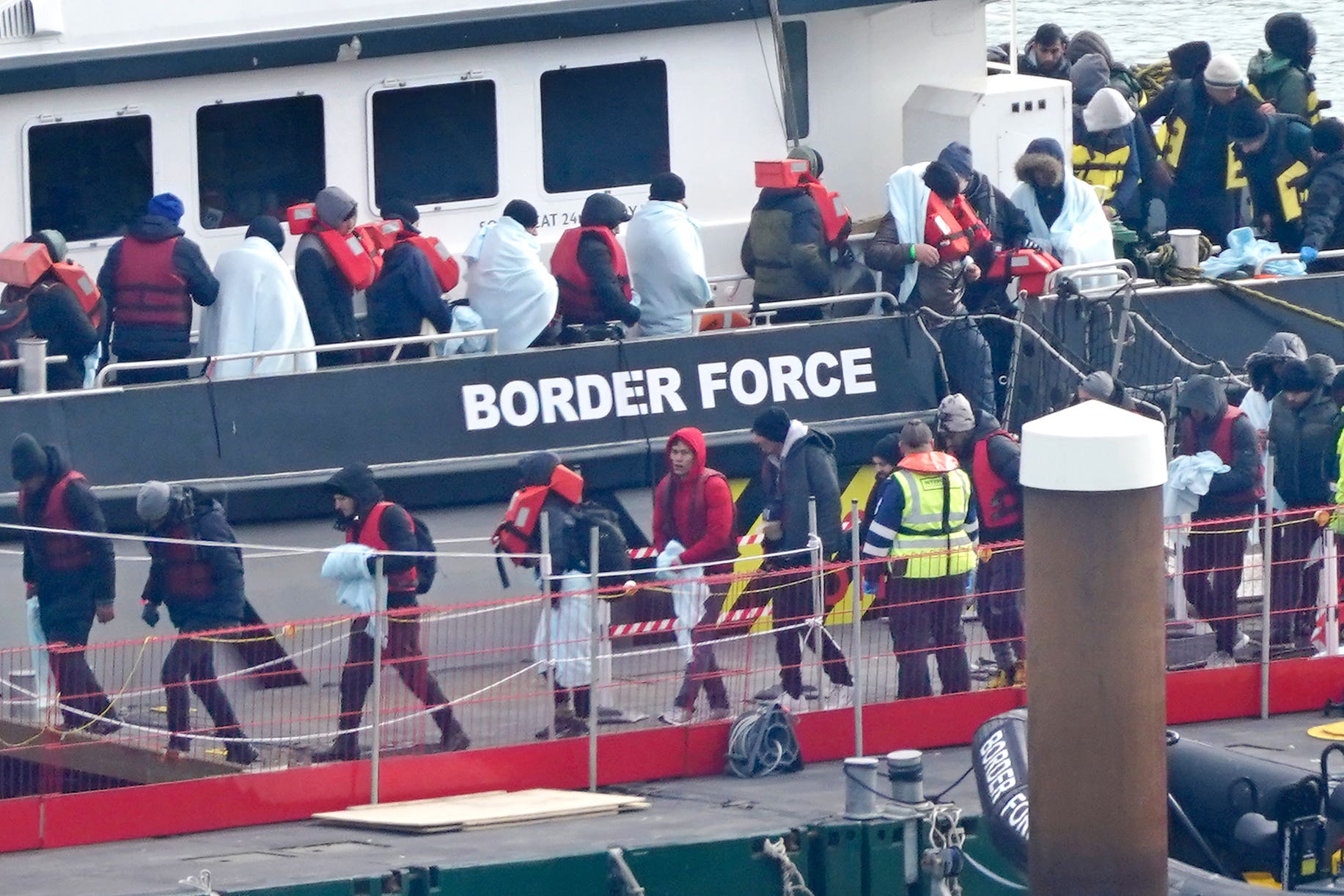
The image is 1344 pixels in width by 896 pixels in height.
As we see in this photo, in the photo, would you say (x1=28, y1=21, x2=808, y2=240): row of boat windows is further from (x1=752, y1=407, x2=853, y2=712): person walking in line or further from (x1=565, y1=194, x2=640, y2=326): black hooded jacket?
(x1=752, y1=407, x2=853, y2=712): person walking in line

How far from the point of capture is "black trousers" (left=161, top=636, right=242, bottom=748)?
341 inches

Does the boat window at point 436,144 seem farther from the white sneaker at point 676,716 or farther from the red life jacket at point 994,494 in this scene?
the white sneaker at point 676,716

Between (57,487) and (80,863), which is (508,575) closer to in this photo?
(57,487)

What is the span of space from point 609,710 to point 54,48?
11.6 feet

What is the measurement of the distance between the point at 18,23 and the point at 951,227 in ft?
13.0

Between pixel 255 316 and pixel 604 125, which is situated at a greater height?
pixel 604 125

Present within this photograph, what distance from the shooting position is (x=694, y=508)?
380 inches

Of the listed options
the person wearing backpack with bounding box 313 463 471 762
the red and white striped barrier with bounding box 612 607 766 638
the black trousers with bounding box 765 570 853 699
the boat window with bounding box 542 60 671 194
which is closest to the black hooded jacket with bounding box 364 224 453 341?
the boat window with bounding box 542 60 671 194

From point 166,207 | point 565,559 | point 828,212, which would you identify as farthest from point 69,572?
point 828,212

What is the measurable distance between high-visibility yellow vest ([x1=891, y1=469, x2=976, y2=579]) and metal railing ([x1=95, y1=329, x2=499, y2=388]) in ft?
6.18

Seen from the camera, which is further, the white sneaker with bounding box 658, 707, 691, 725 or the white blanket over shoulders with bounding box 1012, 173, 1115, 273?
the white blanket over shoulders with bounding box 1012, 173, 1115, 273

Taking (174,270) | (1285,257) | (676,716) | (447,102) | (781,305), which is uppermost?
(447,102)

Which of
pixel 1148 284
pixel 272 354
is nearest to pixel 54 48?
pixel 272 354

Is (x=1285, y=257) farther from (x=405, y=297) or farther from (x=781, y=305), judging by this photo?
(x=405, y=297)
